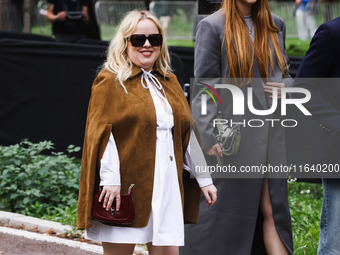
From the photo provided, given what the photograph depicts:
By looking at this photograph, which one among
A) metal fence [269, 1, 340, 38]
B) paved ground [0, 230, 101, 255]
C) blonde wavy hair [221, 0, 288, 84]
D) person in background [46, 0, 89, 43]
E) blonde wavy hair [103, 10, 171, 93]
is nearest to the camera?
blonde wavy hair [103, 10, 171, 93]

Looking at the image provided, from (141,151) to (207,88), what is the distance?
2.69 feet

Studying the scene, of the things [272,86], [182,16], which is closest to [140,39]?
[272,86]

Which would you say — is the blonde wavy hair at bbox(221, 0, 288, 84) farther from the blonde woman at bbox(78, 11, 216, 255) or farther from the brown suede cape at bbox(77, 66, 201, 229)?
the brown suede cape at bbox(77, 66, 201, 229)

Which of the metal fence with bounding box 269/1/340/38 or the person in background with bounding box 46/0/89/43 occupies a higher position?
the person in background with bounding box 46/0/89/43

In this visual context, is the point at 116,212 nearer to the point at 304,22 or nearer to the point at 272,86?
the point at 272,86

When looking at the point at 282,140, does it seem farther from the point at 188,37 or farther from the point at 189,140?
the point at 188,37

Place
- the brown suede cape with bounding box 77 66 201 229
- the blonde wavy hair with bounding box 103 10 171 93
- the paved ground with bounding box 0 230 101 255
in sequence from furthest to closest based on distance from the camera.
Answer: the paved ground with bounding box 0 230 101 255 < the blonde wavy hair with bounding box 103 10 171 93 < the brown suede cape with bounding box 77 66 201 229

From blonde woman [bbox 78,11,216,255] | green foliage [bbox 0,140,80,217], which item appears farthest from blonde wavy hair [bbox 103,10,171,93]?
green foliage [bbox 0,140,80,217]

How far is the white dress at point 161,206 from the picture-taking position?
400 cm

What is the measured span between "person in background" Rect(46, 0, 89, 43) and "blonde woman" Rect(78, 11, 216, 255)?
10004mm

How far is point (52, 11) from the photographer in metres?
14.1

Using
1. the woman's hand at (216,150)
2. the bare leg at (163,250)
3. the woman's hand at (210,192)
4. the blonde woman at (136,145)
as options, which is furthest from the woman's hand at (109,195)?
the woman's hand at (216,150)

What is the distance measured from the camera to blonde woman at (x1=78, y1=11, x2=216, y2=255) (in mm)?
3934

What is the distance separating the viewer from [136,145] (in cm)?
398
